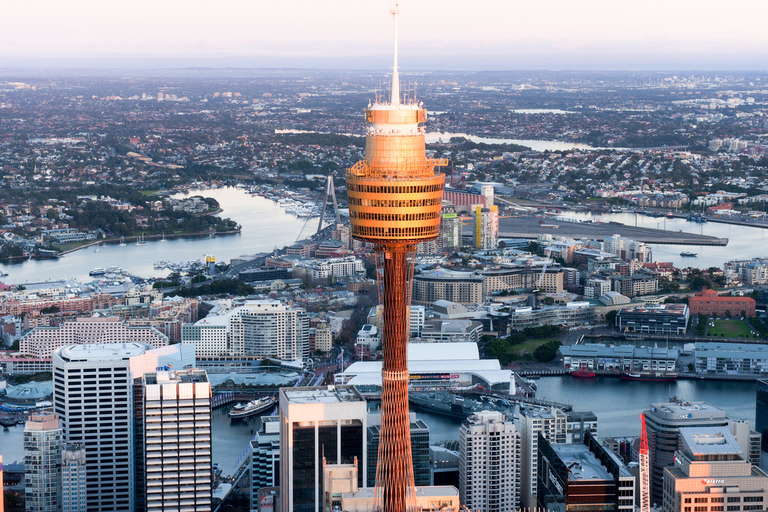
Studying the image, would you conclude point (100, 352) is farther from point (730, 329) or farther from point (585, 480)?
point (730, 329)

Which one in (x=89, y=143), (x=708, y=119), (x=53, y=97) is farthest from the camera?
(x=53, y=97)

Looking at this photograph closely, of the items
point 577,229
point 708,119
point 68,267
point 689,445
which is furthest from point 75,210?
point 708,119

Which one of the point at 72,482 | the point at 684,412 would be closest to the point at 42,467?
the point at 72,482

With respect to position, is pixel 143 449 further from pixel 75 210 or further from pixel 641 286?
pixel 75 210

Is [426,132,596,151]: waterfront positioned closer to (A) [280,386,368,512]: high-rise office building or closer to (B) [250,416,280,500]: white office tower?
(B) [250,416,280,500]: white office tower

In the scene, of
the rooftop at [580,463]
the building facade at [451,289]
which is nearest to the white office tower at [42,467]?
the rooftop at [580,463]
